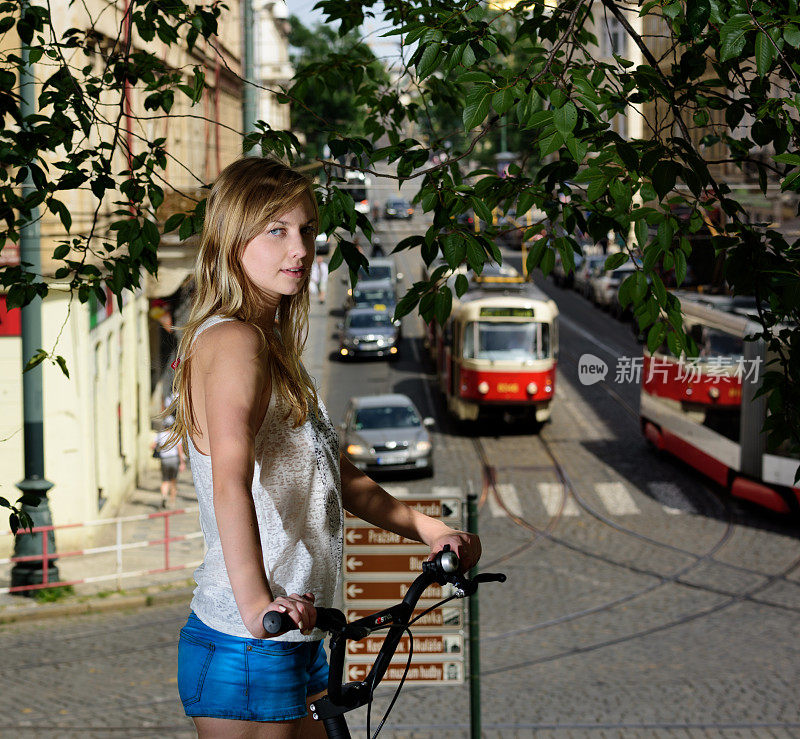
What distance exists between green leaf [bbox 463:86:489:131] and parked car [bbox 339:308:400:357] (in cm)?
3075

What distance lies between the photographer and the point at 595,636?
1275cm

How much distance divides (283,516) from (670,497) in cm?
1774

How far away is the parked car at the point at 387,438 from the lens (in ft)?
68.5

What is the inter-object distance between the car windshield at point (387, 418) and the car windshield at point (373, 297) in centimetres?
1537

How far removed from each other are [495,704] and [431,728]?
0.88 m

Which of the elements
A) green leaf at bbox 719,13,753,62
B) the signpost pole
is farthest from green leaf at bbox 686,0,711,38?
the signpost pole

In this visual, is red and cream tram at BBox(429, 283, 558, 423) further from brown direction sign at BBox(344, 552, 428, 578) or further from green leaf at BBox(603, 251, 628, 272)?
green leaf at BBox(603, 251, 628, 272)

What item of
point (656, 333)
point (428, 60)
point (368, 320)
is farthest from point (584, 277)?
point (368, 320)

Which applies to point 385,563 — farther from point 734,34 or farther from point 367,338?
point 367,338

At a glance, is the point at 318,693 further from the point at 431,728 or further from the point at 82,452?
the point at 82,452

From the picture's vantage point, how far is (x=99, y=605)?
14.2 m

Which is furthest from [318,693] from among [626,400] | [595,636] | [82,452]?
[626,400]

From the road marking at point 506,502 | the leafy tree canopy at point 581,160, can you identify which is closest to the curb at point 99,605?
the road marking at point 506,502

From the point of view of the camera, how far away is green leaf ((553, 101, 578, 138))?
11.3 feet
